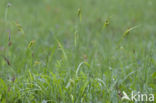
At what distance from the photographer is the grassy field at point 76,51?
2.05 m

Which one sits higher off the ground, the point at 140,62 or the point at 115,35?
the point at 115,35

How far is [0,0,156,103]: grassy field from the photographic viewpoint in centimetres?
205

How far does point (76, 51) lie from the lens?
241 centimetres

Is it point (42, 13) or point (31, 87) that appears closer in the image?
point (31, 87)

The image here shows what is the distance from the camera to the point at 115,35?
450 centimetres

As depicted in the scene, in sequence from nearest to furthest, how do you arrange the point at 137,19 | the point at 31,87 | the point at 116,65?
1. the point at 31,87
2. the point at 116,65
3. the point at 137,19

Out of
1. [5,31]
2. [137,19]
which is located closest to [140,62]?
[137,19]

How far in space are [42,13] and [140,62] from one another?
9.50 feet

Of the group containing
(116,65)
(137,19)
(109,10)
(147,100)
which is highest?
(109,10)

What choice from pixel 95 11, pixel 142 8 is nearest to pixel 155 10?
pixel 142 8

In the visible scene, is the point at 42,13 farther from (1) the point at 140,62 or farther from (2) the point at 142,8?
(1) the point at 140,62

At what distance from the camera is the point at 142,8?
5660mm

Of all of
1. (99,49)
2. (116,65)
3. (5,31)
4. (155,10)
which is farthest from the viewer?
(155,10)

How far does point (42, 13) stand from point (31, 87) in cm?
344
